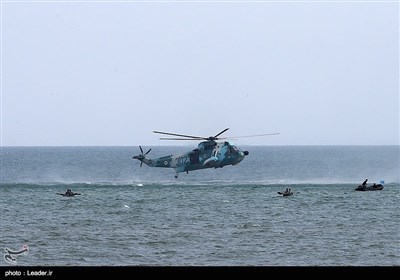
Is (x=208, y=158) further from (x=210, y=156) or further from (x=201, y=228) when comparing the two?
(x=201, y=228)

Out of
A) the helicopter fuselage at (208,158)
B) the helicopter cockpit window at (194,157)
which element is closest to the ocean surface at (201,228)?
the helicopter fuselage at (208,158)

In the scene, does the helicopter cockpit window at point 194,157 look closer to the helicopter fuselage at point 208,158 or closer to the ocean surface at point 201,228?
the helicopter fuselage at point 208,158

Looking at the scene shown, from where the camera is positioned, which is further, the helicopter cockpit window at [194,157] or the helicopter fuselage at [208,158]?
the helicopter cockpit window at [194,157]

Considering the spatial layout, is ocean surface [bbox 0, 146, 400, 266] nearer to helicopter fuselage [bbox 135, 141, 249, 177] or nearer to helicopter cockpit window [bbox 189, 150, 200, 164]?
helicopter fuselage [bbox 135, 141, 249, 177]

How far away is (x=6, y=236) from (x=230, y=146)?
34543 millimetres

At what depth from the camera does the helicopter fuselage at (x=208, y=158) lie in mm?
81750

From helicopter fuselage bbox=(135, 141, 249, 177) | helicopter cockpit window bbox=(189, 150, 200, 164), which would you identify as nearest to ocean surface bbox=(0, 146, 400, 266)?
helicopter fuselage bbox=(135, 141, 249, 177)

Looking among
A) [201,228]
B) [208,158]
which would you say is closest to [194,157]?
[208,158]

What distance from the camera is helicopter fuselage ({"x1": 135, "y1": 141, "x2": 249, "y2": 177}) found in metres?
81.8

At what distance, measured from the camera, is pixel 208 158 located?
82.8 metres

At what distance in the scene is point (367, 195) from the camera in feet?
310
